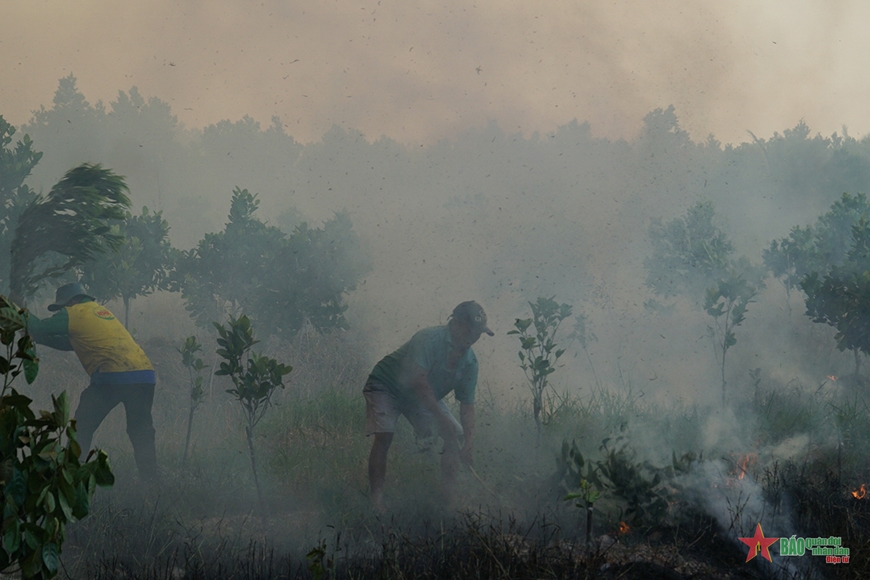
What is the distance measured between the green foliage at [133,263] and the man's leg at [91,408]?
5413 millimetres

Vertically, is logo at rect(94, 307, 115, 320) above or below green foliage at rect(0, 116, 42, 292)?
below

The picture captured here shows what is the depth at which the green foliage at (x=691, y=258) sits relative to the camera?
12.0m

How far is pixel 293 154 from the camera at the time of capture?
180 feet

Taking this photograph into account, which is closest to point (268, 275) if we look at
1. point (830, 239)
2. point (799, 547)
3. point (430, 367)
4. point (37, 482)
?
point (430, 367)

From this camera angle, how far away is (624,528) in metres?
4.33

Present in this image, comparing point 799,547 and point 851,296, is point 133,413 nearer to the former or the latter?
point 799,547

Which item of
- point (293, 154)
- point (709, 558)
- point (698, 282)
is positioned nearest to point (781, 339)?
point (698, 282)

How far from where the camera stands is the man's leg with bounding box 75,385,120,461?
5.77 metres

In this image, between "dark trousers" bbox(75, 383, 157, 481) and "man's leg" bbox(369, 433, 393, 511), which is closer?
"man's leg" bbox(369, 433, 393, 511)

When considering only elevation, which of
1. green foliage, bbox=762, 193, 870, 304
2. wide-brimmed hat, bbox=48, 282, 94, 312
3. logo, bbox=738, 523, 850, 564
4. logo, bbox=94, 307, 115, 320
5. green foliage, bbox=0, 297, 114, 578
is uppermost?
green foliage, bbox=762, 193, 870, 304

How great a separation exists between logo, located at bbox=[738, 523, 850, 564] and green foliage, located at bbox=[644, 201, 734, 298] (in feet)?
26.8

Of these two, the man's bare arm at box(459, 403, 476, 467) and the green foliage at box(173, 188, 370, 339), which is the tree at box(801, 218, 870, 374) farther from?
the green foliage at box(173, 188, 370, 339)

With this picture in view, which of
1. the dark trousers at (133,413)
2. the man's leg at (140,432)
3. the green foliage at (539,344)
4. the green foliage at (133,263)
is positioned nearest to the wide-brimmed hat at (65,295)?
the dark trousers at (133,413)

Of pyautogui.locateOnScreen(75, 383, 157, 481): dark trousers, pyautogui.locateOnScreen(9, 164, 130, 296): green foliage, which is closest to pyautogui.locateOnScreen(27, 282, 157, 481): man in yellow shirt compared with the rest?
pyautogui.locateOnScreen(75, 383, 157, 481): dark trousers
